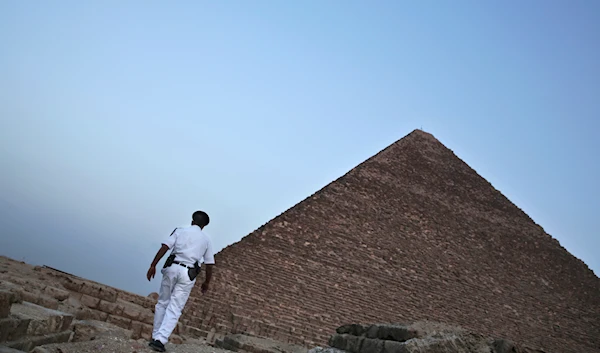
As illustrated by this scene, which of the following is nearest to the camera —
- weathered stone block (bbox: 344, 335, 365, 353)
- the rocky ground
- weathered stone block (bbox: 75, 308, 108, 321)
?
the rocky ground

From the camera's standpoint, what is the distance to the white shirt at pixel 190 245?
3865mm

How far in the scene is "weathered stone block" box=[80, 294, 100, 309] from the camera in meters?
5.23

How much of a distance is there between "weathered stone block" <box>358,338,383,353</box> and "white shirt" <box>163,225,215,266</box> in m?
1.23

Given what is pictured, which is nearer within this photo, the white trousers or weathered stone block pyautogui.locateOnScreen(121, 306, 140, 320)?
the white trousers

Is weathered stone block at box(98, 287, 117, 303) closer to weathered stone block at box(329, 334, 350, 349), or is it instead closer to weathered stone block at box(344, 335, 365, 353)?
weathered stone block at box(329, 334, 350, 349)

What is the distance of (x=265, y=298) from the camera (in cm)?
1045

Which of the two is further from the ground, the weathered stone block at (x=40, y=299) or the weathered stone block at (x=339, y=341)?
the weathered stone block at (x=339, y=341)

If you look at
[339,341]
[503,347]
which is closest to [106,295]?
[339,341]

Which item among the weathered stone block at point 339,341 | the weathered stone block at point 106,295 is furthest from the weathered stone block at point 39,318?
the weathered stone block at point 106,295

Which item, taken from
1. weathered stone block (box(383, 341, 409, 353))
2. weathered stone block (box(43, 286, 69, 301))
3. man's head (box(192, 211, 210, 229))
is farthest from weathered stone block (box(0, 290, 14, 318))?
weathered stone block (box(383, 341, 409, 353))

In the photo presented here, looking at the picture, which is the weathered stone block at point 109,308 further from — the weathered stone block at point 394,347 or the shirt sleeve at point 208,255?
the weathered stone block at point 394,347

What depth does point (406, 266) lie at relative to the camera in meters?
13.2

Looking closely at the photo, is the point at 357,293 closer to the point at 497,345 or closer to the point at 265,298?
the point at 265,298

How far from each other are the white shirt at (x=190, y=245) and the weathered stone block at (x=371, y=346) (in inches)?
48.6
